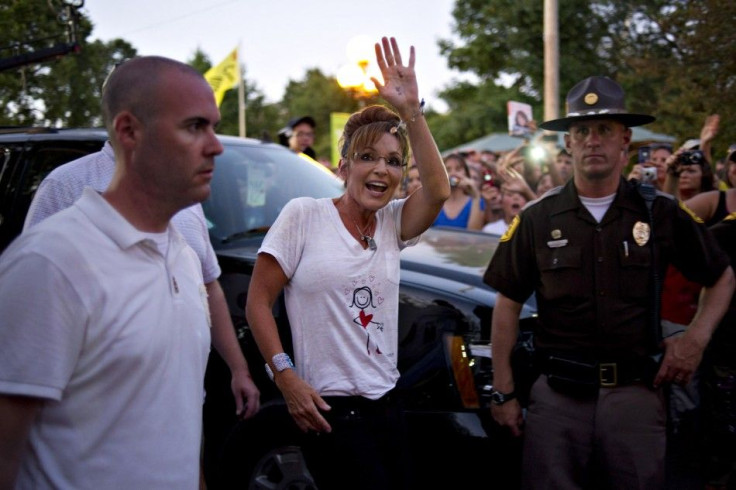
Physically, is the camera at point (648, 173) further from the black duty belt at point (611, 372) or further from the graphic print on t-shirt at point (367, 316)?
the graphic print on t-shirt at point (367, 316)

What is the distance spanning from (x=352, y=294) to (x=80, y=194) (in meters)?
1.04

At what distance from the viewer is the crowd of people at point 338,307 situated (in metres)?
1.60

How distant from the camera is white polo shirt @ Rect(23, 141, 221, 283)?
9.10 ft

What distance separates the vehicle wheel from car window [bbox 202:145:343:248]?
1132mm

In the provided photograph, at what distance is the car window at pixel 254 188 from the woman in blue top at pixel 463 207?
220 centimetres

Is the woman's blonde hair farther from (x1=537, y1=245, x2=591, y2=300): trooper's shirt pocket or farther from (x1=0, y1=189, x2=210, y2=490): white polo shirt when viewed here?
(x1=0, y1=189, x2=210, y2=490): white polo shirt

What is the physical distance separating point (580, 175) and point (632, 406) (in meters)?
0.95

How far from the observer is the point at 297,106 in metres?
52.8

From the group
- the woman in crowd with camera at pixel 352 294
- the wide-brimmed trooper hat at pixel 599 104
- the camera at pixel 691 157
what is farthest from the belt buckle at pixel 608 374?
the camera at pixel 691 157

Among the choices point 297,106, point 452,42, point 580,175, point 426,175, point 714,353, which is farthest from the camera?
point 297,106

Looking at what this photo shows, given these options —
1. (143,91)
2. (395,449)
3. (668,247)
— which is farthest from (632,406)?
(143,91)

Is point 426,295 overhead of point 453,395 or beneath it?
overhead

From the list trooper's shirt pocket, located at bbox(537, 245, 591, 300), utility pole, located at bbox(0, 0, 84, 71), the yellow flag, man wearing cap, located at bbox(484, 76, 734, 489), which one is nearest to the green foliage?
the yellow flag

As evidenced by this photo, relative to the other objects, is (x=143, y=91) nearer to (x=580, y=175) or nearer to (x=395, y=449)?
(x=395, y=449)
